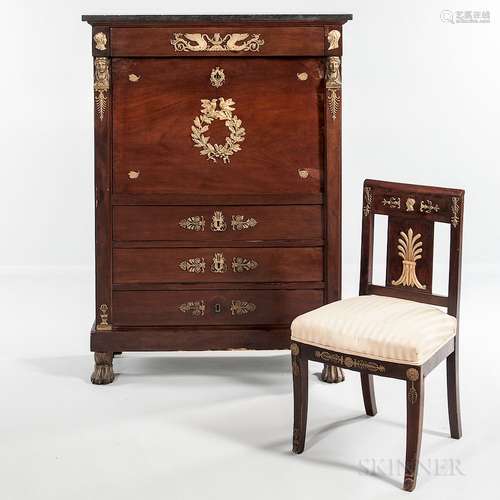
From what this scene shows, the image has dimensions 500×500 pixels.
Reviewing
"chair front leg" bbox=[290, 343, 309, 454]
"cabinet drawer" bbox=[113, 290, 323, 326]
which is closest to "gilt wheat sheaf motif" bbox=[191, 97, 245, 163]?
"cabinet drawer" bbox=[113, 290, 323, 326]

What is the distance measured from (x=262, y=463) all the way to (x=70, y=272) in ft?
10.6

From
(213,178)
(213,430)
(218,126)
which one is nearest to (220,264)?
(213,178)

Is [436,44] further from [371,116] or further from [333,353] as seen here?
[333,353]

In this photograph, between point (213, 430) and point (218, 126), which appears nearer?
point (213, 430)

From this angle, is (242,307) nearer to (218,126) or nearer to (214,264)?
(214,264)

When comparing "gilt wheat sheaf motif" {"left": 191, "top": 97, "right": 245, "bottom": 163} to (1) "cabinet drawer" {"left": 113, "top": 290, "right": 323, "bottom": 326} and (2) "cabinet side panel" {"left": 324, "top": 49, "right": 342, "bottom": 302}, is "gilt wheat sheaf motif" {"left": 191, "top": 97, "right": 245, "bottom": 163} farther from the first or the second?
(1) "cabinet drawer" {"left": 113, "top": 290, "right": 323, "bottom": 326}

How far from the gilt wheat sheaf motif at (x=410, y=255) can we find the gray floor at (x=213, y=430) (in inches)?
20.3

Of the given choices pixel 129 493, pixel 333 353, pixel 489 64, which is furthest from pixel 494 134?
pixel 129 493

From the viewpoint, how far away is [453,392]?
330 centimetres

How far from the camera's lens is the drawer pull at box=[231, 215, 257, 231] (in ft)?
12.8

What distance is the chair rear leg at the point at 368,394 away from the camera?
139 inches

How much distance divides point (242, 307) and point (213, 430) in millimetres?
667

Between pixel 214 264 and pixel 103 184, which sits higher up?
pixel 103 184

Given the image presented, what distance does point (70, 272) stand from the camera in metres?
6.11
